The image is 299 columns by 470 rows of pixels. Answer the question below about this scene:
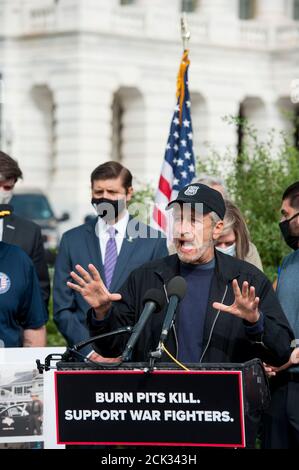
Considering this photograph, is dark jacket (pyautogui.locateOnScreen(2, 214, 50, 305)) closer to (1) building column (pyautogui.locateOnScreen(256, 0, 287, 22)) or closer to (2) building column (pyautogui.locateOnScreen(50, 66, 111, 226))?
(2) building column (pyautogui.locateOnScreen(50, 66, 111, 226))

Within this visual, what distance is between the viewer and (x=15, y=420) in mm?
5523

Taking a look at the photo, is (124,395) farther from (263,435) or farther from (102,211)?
(102,211)

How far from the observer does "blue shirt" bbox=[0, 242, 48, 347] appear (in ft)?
21.2

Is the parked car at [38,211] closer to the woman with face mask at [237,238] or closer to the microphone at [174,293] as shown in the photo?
the woman with face mask at [237,238]

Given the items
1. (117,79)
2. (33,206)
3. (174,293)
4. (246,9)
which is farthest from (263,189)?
(246,9)

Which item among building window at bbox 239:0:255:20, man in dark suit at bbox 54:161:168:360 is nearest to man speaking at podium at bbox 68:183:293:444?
man in dark suit at bbox 54:161:168:360

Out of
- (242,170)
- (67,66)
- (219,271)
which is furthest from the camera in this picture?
(67,66)

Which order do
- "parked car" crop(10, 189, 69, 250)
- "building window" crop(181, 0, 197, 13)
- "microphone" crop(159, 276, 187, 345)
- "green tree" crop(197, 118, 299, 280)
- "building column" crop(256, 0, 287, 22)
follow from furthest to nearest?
"building column" crop(256, 0, 287, 22) → "building window" crop(181, 0, 197, 13) → "parked car" crop(10, 189, 69, 250) → "green tree" crop(197, 118, 299, 280) → "microphone" crop(159, 276, 187, 345)

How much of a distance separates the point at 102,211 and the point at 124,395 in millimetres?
3023

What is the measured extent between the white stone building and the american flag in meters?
24.8

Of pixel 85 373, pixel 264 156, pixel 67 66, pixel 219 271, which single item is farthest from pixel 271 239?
pixel 67 66

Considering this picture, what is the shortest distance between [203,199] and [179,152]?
16.6 feet

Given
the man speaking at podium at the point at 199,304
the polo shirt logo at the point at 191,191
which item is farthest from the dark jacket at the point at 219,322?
the polo shirt logo at the point at 191,191
